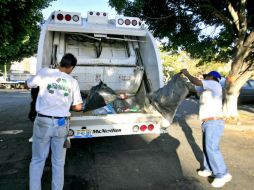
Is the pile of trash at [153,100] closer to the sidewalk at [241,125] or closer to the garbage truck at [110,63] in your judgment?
the garbage truck at [110,63]

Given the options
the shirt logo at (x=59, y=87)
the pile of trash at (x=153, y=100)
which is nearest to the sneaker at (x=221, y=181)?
the pile of trash at (x=153, y=100)

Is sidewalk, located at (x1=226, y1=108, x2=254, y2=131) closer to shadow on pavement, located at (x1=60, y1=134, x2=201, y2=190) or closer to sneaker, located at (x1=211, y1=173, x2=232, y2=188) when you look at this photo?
shadow on pavement, located at (x1=60, y1=134, x2=201, y2=190)

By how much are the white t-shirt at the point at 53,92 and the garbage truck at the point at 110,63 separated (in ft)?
3.95

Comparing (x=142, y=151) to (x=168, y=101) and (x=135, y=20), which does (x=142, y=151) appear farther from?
(x=135, y=20)

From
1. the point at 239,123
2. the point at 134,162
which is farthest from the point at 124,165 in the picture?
the point at 239,123

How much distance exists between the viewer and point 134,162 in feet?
17.7

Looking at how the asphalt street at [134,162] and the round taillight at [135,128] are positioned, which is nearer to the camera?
the asphalt street at [134,162]

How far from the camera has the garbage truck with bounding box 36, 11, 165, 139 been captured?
17.1 ft

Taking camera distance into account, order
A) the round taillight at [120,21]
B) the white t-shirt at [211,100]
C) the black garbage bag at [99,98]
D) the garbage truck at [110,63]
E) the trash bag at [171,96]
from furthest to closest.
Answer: the round taillight at [120,21] < the black garbage bag at [99,98] < the garbage truck at [110,63] < the trash bag at [171,96] < the white t-shirt at [211,100]

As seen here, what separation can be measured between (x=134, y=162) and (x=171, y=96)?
4.11 feet

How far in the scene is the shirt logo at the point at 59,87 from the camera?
3688 millimetres

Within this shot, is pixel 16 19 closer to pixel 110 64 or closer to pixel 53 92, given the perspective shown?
pixel 110 64

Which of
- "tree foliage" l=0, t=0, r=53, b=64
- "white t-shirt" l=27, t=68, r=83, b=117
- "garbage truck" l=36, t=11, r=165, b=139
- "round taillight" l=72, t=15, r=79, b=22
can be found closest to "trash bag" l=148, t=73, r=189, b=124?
"garbage truck" l=36, t=11, r=165, b=139

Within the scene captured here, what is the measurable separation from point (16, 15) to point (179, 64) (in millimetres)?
42900
